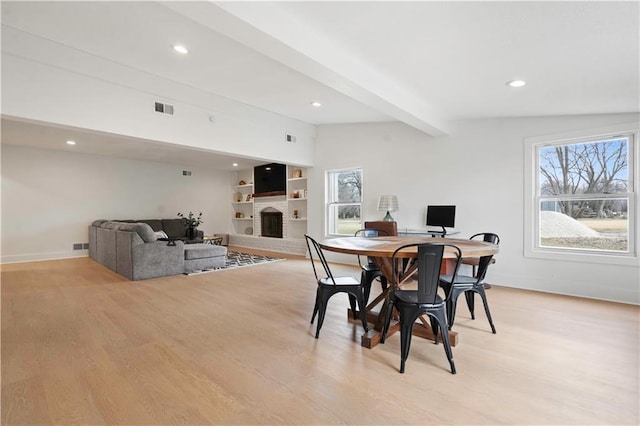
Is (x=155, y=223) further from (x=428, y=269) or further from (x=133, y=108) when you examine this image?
(x=428, y=269)

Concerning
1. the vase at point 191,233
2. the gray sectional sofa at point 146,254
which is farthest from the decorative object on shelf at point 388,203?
the vase at point 191,233

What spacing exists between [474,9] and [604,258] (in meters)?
3.58

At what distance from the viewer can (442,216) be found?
4.94 meters

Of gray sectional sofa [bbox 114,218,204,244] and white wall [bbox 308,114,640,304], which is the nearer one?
white wall [bbox 308,114,640,304]

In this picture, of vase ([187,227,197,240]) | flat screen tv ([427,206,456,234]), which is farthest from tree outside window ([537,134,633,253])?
vase ([187,227,197,240])

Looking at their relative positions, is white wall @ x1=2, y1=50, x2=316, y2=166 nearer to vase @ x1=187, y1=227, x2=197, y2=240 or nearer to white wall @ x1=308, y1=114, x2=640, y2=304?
white wall @ x1=308, y1=114, x2=640, y2=304

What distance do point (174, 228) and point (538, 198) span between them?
789 centimetres

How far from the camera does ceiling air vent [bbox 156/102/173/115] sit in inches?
164

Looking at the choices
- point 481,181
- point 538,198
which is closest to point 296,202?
point 481,181

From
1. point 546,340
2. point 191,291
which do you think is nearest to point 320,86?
point 191,291

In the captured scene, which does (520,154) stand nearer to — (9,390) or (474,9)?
(474,9)

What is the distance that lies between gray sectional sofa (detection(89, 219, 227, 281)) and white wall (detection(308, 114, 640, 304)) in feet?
10.4

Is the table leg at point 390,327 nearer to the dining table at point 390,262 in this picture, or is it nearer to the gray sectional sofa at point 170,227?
the dining table at point 390,262

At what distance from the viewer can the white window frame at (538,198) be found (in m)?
3.61
